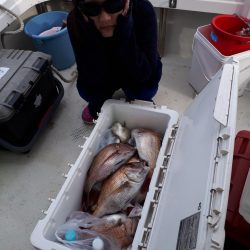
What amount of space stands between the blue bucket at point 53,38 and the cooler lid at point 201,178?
1.28 metres

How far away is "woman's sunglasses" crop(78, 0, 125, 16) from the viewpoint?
877 millimetres

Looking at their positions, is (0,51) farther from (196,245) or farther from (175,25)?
(196,245)

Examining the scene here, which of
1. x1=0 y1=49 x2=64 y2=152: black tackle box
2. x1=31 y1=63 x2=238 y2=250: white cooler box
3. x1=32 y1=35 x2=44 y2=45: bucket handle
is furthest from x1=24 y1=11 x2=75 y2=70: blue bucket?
x1=31 y1=63 x2=238 y2=250: white cooler box

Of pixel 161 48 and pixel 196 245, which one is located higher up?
pixel 196 245

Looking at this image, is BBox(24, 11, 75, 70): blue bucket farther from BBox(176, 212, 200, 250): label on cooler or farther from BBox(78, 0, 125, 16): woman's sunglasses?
BBox(176, 212, 200, 250): label on cooler

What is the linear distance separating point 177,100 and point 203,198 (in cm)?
127

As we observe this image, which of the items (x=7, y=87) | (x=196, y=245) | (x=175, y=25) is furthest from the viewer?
(x=175, y=25)

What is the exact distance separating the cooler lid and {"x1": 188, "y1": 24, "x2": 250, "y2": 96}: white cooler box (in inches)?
26.3

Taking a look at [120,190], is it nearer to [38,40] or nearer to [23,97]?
[23,97]

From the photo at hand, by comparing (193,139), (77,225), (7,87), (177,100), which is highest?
(193,139)

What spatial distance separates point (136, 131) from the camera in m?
1.21

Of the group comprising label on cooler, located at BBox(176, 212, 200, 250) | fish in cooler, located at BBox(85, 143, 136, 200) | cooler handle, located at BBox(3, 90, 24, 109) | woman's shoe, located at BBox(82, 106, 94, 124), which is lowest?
woman's shoe, located at BBox(82, 106, 94, 124)

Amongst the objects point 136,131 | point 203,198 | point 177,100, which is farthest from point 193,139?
point 177,100

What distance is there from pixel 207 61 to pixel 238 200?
95 centimetres
